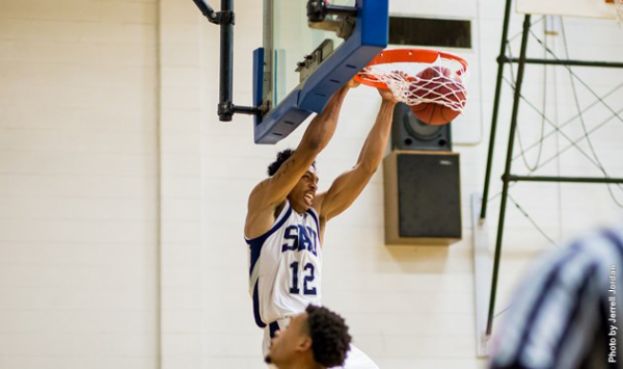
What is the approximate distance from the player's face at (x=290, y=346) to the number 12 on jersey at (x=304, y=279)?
3.33 feet

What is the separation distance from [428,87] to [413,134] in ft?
10.8

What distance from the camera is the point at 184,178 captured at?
897cm

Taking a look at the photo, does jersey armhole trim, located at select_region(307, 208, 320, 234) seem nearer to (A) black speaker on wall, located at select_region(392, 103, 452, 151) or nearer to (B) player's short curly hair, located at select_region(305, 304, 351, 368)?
(B) player's short curly hair, located at select_region(305, 304, 351, 368)

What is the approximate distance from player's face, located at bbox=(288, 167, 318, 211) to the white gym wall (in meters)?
3.03

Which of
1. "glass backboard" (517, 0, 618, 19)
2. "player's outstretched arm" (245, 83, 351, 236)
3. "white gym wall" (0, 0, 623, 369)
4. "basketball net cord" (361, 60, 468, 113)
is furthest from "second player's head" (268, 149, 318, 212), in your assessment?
"glass backboard" (517, 0, 618, 19)

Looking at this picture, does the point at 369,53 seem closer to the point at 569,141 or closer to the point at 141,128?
the point at 141,128

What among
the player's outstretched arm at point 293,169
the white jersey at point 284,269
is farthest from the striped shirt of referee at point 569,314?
the white jersey at point 284,269

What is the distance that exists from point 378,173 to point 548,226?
1720 millimetres

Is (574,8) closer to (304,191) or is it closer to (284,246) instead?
(304,191)

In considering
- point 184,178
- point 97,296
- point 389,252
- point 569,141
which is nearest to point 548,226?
point 569,141

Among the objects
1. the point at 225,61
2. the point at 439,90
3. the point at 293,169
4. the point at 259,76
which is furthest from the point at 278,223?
the point at 439,90

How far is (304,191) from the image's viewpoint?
598 centimetres

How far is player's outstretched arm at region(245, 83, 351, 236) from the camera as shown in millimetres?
5359

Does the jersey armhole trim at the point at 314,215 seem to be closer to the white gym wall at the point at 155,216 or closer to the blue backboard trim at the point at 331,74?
the blue backboard trim at the point at 331,74
